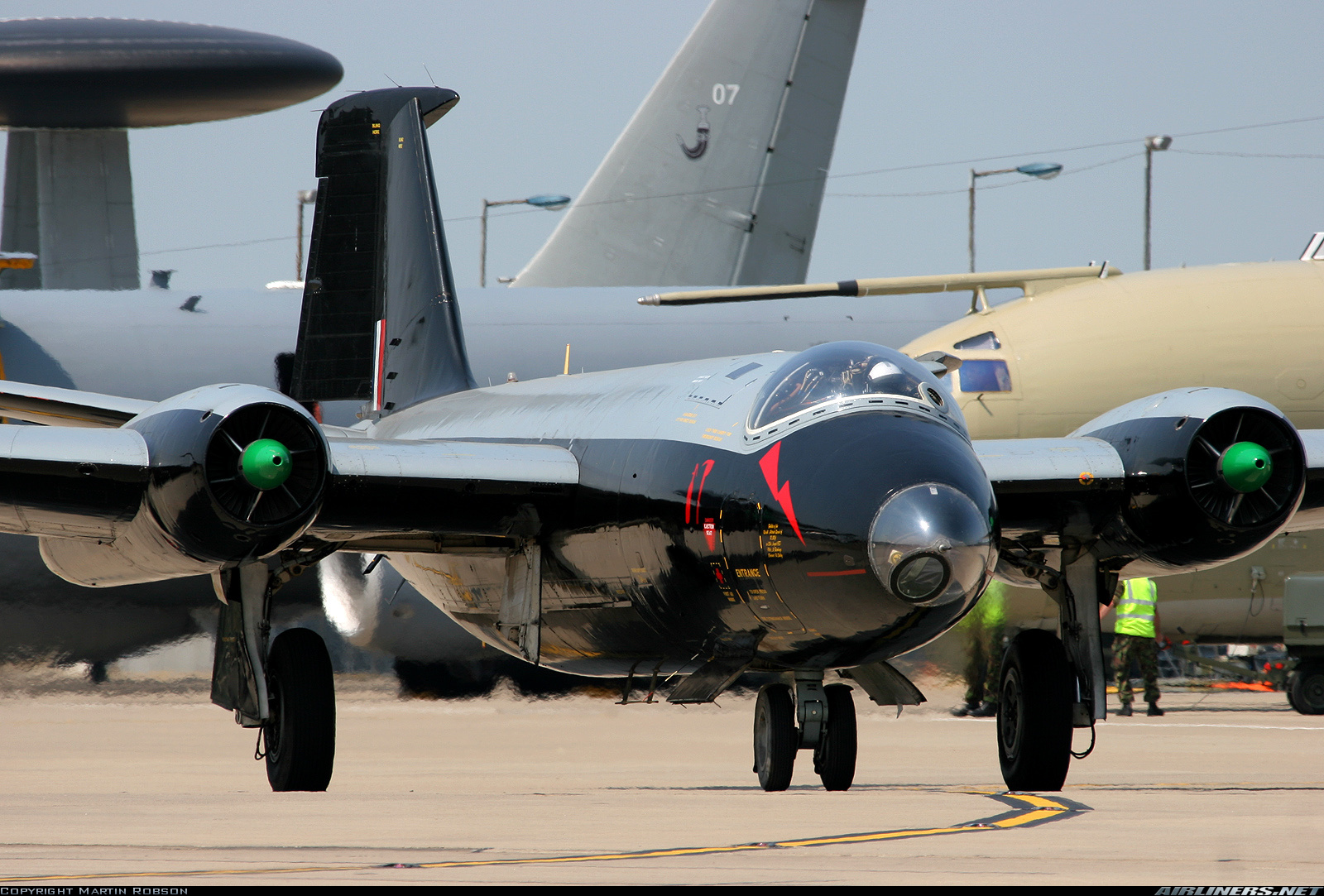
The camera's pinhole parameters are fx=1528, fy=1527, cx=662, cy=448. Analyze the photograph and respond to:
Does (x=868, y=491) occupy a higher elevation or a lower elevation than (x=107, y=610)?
higher

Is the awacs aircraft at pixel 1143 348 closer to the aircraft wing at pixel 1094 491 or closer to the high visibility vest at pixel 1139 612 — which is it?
the high visibility vest at pixel 1139 612

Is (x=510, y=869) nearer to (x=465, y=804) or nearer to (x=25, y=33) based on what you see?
(x=465, y=804)

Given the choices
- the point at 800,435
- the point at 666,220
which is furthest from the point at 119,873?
the point at 666,220

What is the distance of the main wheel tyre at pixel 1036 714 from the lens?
11.6 m

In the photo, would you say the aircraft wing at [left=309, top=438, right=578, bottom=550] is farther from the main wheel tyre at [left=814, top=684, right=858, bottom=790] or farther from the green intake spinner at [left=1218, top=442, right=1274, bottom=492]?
the green intake spinner at [left=1218, top=442, right=1274, bottom=492]

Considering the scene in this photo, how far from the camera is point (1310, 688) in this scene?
71.6 ft

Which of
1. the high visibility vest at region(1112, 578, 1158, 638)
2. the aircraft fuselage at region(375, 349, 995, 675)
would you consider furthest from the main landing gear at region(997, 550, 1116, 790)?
the high visibility vest at region(1112, 578, 1158, 638)

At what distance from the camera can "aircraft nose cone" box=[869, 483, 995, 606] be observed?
8.70m

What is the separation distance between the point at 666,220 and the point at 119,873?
90.7 feet

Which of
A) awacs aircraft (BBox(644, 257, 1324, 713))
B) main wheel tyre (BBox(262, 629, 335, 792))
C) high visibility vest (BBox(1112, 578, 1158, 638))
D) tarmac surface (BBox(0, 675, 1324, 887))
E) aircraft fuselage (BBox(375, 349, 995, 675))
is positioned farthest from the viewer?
high visibility vest (BBox(1112, 578, 1158, 638))

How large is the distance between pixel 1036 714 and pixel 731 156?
23.1 meters

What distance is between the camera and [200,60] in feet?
165

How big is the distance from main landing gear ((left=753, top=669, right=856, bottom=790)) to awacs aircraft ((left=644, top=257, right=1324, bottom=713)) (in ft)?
27.1

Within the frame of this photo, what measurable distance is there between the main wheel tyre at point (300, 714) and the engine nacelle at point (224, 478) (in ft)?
5.65
